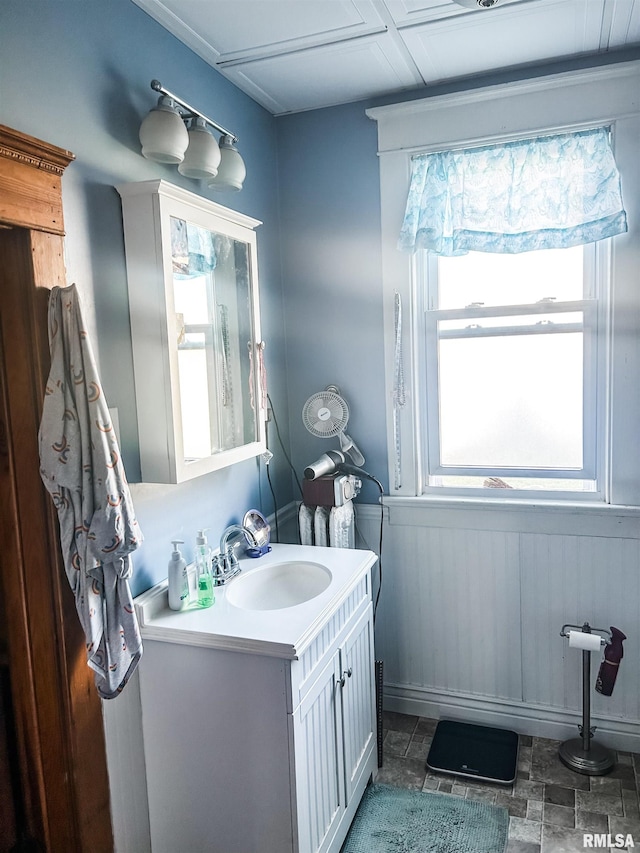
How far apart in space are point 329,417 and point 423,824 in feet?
4.82

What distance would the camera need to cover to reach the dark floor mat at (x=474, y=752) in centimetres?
232

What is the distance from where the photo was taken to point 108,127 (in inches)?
67.7

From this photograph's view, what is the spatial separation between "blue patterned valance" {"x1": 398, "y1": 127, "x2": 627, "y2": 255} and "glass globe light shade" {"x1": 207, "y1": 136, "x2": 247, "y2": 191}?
72 cm

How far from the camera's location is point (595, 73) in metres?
2.24

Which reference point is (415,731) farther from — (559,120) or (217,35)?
(217,35)

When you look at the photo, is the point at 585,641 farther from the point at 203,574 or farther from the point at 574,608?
the point at 203,574

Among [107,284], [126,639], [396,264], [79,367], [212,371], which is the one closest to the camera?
[79,367]

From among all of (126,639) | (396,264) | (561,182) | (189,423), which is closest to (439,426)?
(396,264)

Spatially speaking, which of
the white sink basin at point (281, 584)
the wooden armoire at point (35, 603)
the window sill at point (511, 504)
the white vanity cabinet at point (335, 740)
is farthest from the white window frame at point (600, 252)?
the wooden armoire at point (35, 603)

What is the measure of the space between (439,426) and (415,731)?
4.08 ft

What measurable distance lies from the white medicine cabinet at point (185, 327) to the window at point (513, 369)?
0.89 m

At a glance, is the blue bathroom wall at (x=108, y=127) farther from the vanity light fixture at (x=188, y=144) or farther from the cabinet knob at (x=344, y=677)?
the cabinet knob at (x=344, y=677)

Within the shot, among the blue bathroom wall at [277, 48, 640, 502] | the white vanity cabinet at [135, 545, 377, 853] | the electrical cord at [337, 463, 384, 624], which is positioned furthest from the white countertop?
the blue bathroom wall at [277, 48, 640, 502]

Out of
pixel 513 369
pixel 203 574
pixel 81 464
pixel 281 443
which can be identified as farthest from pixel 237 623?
pixel 513 369
